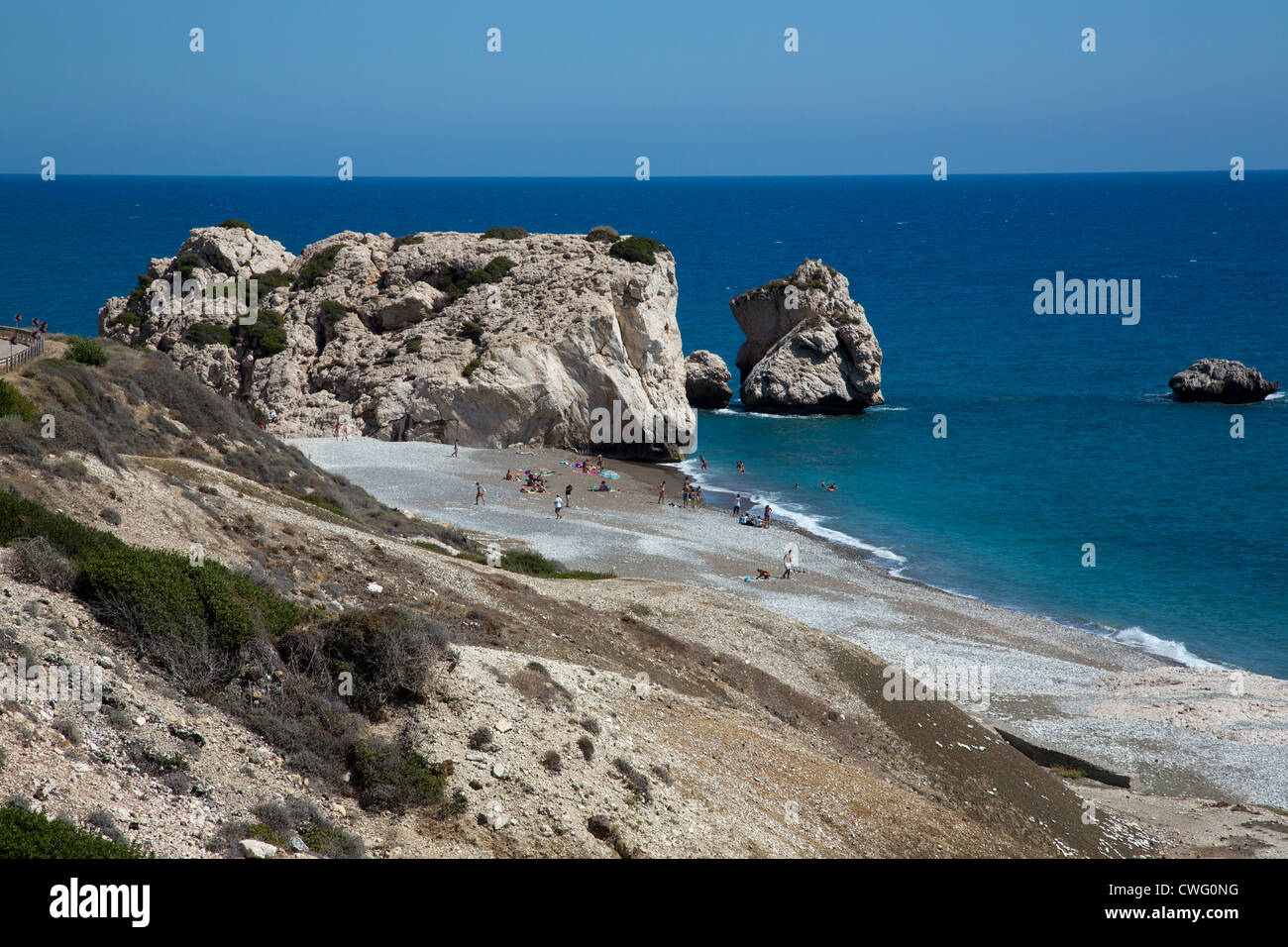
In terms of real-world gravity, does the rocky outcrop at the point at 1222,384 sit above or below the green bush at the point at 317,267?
below

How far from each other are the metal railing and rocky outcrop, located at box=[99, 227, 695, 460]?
83.4 feet

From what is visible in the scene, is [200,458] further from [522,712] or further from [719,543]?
[719,543]

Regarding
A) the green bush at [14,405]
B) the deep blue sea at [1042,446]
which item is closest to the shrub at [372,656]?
the green bush at [14,405]

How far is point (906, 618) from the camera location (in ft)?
111

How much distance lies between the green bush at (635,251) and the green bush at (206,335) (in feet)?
70.2

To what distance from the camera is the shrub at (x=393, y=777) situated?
41.4ft

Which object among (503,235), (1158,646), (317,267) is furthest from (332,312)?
(1158,646)

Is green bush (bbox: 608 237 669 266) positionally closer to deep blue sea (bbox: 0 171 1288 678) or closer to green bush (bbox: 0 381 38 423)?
deep blue sea (bbox: 0 171 1288 678)

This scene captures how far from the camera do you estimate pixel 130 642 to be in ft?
45.3

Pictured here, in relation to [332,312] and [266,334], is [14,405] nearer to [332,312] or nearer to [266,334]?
[266,334]

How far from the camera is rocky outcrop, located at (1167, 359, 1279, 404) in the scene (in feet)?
218

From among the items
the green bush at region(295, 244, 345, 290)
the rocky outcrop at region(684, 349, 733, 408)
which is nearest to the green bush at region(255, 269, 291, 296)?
the green bush at region(295, 244, 345, 290)

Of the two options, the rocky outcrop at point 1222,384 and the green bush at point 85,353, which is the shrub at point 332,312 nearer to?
the green bush at point 85,353

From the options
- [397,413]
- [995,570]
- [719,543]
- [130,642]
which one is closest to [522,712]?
[130,642]
